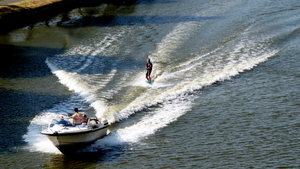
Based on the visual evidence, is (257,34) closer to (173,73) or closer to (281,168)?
(173,73)

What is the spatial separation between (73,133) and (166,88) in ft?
28.9

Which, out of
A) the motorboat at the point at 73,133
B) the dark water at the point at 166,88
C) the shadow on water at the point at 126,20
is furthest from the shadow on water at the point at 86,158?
the shadow on water at the point at 126,20

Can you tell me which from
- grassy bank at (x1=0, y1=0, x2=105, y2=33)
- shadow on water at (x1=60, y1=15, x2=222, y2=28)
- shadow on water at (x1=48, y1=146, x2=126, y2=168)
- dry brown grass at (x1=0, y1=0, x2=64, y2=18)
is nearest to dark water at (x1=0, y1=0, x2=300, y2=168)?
shadow on water at (x1=48, y1=146, x2=126, y2=168)

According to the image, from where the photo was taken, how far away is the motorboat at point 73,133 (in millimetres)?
18634

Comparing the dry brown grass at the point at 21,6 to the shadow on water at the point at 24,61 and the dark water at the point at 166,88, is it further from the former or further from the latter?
the shadow on water at the point at 24,61

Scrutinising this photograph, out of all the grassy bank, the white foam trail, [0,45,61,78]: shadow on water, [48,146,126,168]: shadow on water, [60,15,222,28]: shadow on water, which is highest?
the grassy bank

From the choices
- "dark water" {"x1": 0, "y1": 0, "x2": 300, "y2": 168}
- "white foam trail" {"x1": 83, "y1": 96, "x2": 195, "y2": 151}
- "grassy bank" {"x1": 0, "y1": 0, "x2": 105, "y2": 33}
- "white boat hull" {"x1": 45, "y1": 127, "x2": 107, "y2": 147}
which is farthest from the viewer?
"grassy bank" {"x1": 0, "y1": 0, "x2": 105, "y2": 33}

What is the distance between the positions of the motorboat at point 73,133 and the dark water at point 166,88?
416 mm

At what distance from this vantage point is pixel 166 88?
2608 cm

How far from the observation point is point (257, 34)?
3559cm

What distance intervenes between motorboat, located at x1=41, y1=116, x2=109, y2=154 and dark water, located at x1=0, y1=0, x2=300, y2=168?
42 cm

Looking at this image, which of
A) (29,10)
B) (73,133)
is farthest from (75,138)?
(29,10)

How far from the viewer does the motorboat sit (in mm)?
18634

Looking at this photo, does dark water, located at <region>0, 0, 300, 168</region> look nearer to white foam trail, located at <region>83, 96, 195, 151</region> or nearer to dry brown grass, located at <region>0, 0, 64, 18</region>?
white foam trail, located at <region>83, 96, 195, 151</region>
